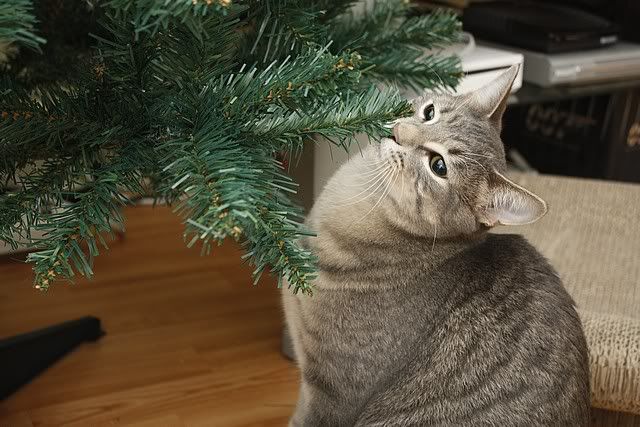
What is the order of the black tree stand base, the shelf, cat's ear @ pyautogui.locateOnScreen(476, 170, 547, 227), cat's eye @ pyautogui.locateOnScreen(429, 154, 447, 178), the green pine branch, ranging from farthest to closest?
the shelf < the black tree stand base < cat's eye @ pyautogui.locateOnScreen(429, 154, 447, 178) < cat's ear @ pyautogui.locateOnScreen(476, 170, 547, 227) < the green pine branch

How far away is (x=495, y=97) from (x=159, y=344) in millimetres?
848

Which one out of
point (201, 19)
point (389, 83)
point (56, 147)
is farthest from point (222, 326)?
point (201, 19)

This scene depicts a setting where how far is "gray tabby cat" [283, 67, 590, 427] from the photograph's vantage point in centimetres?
91

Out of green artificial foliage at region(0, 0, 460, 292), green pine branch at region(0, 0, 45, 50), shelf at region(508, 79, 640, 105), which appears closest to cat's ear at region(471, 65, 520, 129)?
green artificial foliage at region(0, 0, 460, 292)

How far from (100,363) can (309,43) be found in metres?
0.88

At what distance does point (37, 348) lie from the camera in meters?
1.38

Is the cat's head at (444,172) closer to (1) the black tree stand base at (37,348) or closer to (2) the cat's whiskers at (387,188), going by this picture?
(2) the cat's whiskers at (387,188)

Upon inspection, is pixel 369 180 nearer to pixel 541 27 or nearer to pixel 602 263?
pixel 602 263

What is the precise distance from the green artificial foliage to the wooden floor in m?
0.61

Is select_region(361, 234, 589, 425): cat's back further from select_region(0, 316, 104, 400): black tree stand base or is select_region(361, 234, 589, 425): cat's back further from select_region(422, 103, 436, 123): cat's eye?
select_region(0, 316, 104, 400): black tree stand base

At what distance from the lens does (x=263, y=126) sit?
0.75 m

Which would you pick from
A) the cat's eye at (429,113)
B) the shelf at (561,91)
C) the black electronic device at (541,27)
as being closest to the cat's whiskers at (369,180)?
the cat's eye at (429,113)

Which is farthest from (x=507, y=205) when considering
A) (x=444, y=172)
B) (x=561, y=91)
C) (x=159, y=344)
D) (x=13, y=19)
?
(x=561, y=91)

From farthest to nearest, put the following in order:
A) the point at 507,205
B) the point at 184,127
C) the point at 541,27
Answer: the point at 541,27, the point at 507,205, the point at 184,127
